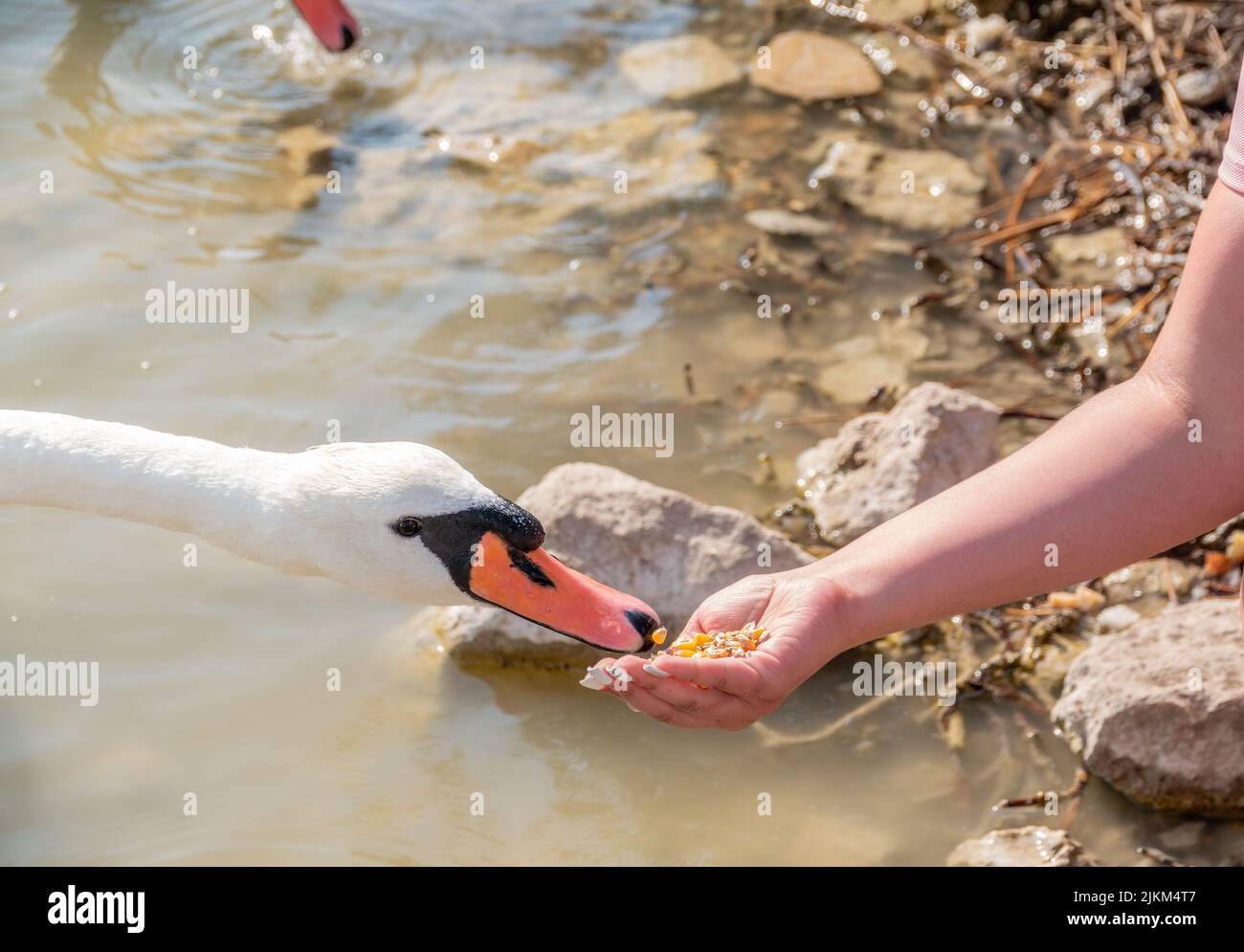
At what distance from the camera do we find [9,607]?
456 centimetres

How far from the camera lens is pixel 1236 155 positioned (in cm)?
252

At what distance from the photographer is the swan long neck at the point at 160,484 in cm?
327

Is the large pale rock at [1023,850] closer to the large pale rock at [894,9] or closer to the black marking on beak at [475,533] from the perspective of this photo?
the black marking on beak at [475,533]

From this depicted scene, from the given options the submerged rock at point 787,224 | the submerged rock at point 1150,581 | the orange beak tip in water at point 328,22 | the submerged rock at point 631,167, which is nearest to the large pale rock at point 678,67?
the submerged rock at point 631,167

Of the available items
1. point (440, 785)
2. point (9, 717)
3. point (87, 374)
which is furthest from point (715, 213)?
point (9, 717)

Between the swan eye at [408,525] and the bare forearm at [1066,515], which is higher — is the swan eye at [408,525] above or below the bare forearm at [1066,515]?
below

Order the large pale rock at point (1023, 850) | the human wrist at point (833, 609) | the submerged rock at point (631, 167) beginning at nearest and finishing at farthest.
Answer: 1. the human wrist at point (833, 609)
2. the large pale rock at point (1023, 850)
3. the submerged rock at point (631, 167)

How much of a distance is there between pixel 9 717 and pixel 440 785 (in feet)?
4.47

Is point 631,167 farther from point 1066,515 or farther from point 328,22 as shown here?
point 1066,515

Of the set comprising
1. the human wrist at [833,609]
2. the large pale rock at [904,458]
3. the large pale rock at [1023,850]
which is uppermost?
the human wrist at [833,609]

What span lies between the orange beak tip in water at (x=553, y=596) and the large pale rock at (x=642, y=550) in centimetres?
132

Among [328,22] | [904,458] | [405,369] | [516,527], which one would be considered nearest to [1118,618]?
[904,458]

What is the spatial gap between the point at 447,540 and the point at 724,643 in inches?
27.4

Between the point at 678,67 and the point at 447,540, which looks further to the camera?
the point at 678,67
